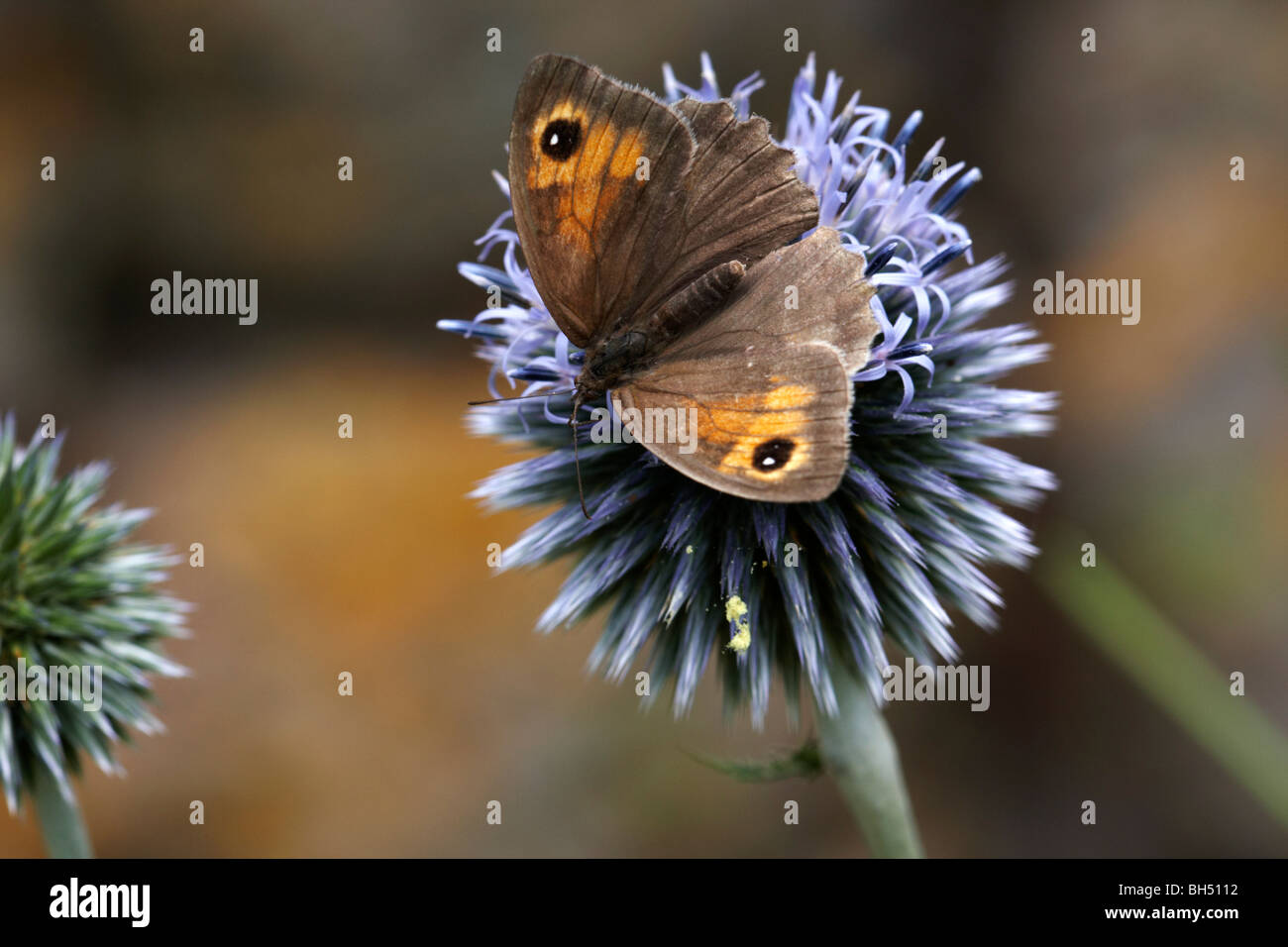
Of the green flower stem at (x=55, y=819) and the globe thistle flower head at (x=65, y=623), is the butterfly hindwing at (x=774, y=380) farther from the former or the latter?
the green flower stem at (x=55, y=819)

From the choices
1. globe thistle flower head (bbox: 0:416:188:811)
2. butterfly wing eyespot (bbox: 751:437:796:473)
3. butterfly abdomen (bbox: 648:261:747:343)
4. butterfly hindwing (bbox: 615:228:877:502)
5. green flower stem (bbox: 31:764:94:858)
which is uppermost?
butterfly abdomen (bbox: 648:261:747:343)

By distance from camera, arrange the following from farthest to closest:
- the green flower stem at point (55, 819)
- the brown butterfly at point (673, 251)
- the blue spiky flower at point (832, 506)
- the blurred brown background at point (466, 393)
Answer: the blurred brown background at point (466, 393)
the green flower stem at point (55, 819)
the blue spiky flower at point (832, 506)
the brown butterfly at point (673, 251)

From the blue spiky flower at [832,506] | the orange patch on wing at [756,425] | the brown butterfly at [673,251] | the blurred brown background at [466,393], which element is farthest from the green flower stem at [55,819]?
the blurred brown background at [466,393]

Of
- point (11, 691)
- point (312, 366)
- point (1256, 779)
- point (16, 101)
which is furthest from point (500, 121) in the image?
point (1256, 779)

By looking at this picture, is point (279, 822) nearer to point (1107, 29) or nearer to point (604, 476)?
point (604, 476)

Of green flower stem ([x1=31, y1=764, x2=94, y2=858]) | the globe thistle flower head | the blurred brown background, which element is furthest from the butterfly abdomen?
the blurred brown background

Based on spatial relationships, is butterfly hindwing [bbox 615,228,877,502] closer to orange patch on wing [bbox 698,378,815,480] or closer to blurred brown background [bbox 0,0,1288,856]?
orange patch on wing [bbox 698,378,815,480]

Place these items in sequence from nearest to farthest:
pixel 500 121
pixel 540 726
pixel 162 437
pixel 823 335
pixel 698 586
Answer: pixel 823 335 < pixel 698 586 < pixel 540 726 < pixel 500 121 < pixel 162 437
